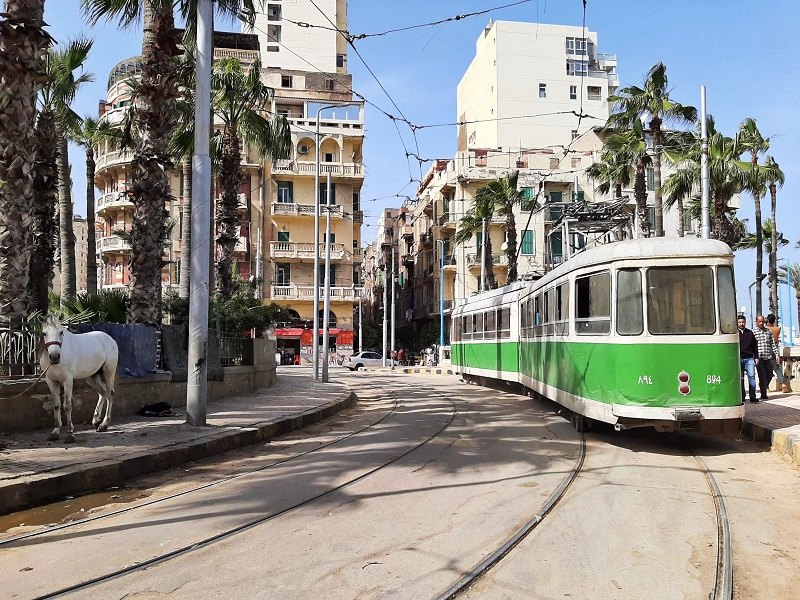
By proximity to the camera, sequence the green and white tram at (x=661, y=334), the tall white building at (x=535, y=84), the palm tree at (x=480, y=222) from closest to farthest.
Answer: the green and white tram at (x=661, y=334) → the palm tree at (x=480, y=222) → the tall white building at (x=535, y=84)

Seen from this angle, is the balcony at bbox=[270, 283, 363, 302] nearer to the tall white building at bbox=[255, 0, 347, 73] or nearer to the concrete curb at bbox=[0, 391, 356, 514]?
the tall white building at bbox=[255, 0, 347, 73]

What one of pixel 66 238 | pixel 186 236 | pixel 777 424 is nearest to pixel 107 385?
pixel 777 424

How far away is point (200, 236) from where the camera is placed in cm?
1275

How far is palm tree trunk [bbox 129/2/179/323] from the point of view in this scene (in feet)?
51.4

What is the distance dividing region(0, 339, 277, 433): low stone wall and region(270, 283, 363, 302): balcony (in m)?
37.7

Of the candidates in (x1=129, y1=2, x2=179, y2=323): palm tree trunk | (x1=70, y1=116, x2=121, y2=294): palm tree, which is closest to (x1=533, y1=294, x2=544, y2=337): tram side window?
(x1=129, y1=2, x2=179, y2=323): palm tree trunk

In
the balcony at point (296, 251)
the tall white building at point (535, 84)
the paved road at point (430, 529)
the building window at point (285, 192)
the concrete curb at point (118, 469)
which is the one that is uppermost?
the tall white building at point (535, 84)

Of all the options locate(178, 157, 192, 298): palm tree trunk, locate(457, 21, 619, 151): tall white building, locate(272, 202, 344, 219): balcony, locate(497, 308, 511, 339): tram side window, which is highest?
locate(457, 21, 619, 151): tall white building

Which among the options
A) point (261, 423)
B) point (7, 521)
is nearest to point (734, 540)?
point (7, 521)

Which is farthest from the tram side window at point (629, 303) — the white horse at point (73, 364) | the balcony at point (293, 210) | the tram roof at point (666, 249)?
the balcony at point (293, 210)

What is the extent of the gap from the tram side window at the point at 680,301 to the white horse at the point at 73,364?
7952 mm

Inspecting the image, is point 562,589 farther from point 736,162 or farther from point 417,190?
point 417,190

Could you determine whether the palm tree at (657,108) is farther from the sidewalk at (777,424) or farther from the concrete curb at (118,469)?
the concrete curb at (118,469)

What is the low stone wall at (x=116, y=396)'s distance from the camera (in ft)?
35.3
